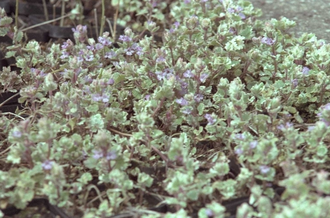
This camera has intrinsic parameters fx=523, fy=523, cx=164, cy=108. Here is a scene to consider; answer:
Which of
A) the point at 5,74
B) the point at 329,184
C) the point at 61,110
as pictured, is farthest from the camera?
the point at 5,74

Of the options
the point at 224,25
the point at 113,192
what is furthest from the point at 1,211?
the point at 224,25

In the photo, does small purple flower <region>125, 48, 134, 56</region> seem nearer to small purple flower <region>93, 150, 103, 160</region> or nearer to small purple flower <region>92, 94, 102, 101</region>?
small purple flower <region>92, 94, 102, 101</region>

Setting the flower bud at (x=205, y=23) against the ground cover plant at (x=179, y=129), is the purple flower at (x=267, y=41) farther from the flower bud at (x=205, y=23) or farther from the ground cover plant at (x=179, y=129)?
the flower bud at (x=205, y=23)

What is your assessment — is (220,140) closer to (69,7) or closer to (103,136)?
(103,136)

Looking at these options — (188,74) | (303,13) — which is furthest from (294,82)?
(303,13)

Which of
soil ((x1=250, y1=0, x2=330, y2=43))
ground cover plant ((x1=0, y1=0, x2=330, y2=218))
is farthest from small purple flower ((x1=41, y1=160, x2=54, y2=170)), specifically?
soil ((x1=250, y1=0, x2=330, y2=43))
